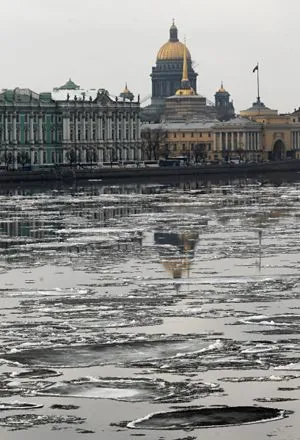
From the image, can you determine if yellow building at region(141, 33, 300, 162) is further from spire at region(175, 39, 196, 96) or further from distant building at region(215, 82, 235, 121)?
distant building at region(215, 82, 235, 121)

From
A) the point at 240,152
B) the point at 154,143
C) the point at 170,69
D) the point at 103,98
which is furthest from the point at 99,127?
the point at 170,69

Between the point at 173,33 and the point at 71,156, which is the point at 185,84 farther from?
the point at 71,156

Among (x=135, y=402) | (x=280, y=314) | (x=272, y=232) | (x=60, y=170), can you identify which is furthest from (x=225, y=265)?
(x=60, y=170)

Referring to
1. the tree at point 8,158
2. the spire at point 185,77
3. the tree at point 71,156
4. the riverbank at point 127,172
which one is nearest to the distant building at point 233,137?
the riverbank at point 127,172

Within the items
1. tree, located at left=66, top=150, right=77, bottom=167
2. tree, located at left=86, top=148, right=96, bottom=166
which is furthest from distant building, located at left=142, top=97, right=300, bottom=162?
tree, located at left=66, top=150, right=77, bottom=167

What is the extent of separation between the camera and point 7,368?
50.7 ft

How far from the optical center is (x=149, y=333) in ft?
57.3

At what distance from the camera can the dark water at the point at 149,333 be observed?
13.5 meters

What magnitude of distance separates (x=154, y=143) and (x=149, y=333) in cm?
8674

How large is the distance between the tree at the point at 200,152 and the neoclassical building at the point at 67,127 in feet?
A: 41.8

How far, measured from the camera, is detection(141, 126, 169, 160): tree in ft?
333

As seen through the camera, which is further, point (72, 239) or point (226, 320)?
point (72, 239)

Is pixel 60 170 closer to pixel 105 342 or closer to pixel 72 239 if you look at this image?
pixel 72 239

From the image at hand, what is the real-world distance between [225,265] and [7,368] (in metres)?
10.3
